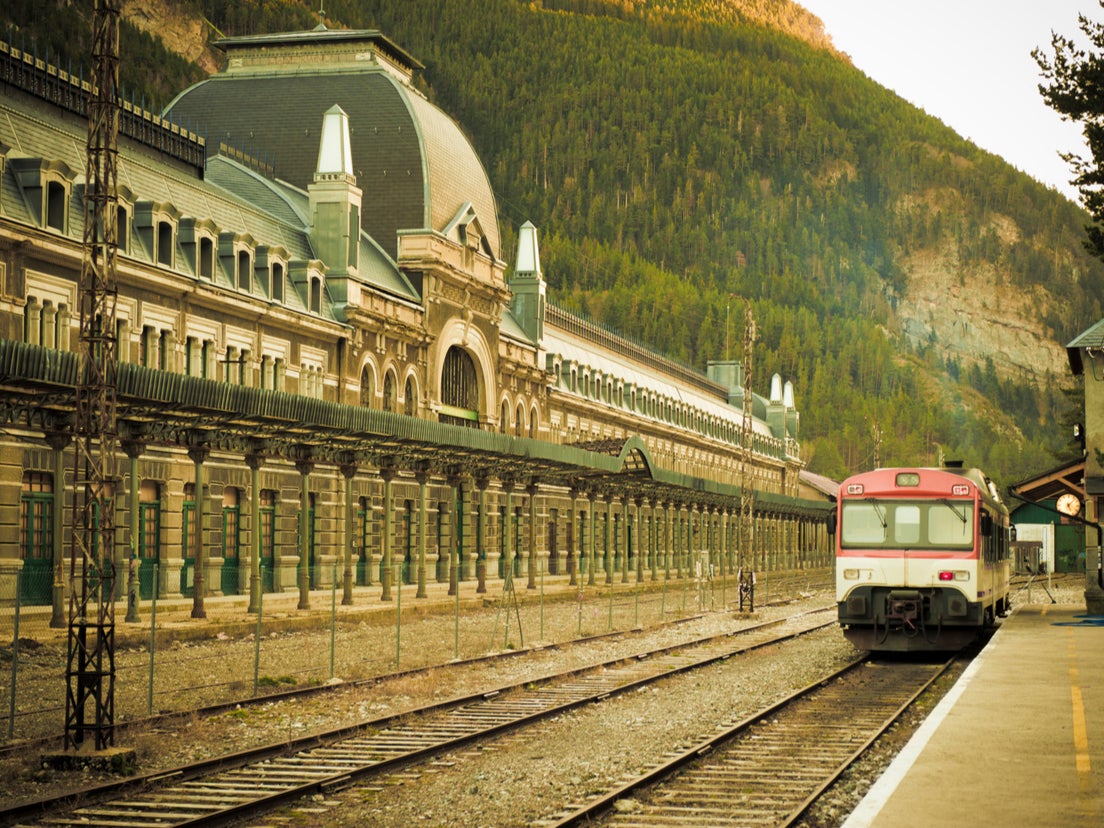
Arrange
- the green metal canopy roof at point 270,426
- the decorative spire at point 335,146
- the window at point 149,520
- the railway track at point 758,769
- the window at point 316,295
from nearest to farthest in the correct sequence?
1. the railway track at point 758,769
2. the green metal canopy roof at point 270,426
3. the window at point 149,520
4. the window at point 316,295
5. the decorative spire at point 335,146

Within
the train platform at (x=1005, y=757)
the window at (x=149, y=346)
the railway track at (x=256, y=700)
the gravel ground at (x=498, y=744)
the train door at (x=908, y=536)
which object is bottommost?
the gravel ground at (x=498, y=744)

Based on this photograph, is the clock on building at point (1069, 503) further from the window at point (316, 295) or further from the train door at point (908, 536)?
the window at point (316, 295)

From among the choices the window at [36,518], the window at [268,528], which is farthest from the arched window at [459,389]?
the window at [36,518]

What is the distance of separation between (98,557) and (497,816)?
20.0ft

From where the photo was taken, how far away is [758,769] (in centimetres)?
1602

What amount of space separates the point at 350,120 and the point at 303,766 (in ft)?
180

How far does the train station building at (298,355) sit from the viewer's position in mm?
35531

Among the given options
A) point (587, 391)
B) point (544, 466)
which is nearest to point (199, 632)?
point (544, 466)

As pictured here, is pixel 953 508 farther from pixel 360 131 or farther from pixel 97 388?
pixel 360 131

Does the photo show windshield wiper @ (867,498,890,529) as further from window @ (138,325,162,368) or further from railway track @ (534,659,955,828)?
window @ (138,325,162,368)


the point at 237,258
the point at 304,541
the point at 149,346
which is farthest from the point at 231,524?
the point at 304,541

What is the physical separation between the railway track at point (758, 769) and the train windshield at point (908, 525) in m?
5.49

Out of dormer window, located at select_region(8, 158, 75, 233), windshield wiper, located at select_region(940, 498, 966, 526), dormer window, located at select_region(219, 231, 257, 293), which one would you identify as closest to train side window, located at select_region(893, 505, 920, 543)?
windshield wiper, located at select_region(940, 498, 966, 526)

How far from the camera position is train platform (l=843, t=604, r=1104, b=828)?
1163 centimetres
